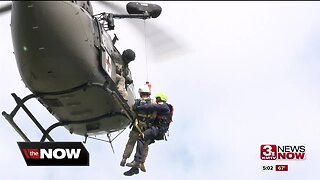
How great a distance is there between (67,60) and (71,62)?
0.55ft

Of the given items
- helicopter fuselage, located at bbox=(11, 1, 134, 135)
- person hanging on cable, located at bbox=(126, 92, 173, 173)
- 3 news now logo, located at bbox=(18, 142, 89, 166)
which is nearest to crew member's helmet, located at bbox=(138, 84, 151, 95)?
person hanging on cable, located at bbox=(126, 92, 173, 173)

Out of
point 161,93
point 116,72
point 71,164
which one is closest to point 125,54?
point 116,72

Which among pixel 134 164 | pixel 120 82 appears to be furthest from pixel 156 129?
pixel 120 82

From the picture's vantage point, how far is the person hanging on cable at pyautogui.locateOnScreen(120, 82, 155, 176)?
24781 millimetres

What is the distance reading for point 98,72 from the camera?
77.5 ft

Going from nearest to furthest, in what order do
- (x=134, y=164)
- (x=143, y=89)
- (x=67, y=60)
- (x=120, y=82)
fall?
(x=67, y=60) < (x=134, y=164) < (x=143, y=89) < (x=120, y=82)

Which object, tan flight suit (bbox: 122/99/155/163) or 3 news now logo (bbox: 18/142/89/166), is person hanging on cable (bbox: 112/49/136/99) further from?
3 news now logo (bbox: 18/142/89/166)

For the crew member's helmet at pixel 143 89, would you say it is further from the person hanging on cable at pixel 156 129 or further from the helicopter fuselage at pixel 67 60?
the helicopter fuselage at pixel 67 60

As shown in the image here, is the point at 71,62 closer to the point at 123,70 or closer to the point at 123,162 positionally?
the point at 123,70

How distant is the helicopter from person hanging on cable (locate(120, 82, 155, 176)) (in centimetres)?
33

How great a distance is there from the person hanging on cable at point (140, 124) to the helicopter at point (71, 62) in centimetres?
33

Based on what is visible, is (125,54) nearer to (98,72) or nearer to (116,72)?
Result: (116,72)

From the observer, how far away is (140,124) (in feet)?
82.0

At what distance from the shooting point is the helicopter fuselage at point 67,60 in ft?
70.8
